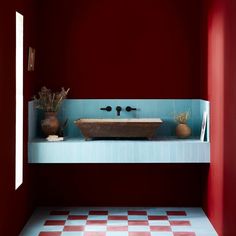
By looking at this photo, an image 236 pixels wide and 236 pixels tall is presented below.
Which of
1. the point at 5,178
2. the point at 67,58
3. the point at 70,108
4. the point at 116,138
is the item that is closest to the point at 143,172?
the point at 116,138

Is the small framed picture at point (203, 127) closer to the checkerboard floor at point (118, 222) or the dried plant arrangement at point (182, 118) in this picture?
the dried plant arrangement at point (182, 118)

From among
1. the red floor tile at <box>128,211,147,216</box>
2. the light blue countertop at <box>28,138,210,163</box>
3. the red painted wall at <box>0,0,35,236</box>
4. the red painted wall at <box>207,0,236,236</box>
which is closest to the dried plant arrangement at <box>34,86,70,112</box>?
the light blue countertop at <box>28,138,210,163</box>

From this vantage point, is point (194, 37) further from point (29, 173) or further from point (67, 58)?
point (29, 173)

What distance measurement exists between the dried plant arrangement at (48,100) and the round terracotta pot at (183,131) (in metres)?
1.37

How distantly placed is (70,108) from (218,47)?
203 centimetres

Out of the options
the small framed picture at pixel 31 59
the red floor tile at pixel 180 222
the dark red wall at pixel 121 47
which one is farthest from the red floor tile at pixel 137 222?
the small framed picture at pixel 31 59

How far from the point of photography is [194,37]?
6438 millimetres

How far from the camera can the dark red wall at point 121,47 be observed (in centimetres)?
641

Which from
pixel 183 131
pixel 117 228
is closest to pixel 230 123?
pixel 183 131

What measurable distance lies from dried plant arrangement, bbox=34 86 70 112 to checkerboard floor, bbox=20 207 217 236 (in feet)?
3.96

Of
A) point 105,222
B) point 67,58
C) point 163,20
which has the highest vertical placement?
point 163,20

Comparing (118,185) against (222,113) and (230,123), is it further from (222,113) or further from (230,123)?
(230,123)

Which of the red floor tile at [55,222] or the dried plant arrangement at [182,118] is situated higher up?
the dried plant arrangement at [182,118]

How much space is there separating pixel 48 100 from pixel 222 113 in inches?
84.0
